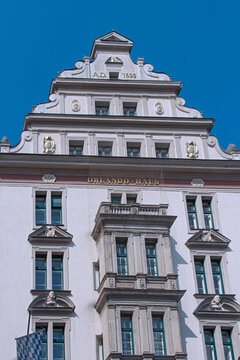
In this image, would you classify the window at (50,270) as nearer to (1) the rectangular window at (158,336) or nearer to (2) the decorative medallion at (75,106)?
(1) the rectangular window at (158,336)

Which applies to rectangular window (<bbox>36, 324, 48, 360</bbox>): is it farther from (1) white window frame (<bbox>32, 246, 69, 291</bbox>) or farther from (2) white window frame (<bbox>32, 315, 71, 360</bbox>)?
(1) white window frame (<bbox>32, 246, 69, 291</bbox>)

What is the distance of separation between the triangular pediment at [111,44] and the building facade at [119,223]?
1.03 ft

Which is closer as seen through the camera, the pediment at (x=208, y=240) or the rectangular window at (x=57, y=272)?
the rectangular window at (x=57, y=272)

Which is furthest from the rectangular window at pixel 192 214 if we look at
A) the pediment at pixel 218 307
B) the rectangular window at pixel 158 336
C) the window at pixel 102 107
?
the window at pixel 102 107

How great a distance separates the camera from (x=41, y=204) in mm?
48938

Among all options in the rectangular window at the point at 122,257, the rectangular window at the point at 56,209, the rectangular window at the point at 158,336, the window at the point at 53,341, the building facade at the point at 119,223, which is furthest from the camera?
the rectangular window at the point at 56,209

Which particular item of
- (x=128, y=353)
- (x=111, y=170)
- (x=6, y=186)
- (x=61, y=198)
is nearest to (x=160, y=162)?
(x=111, y=170)


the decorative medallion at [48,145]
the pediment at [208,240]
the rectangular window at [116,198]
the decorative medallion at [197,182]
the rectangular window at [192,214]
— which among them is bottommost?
the pediment at [208,240]

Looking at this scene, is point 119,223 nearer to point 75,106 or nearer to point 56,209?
point 56,209

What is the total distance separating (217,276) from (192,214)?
4369 millimetres

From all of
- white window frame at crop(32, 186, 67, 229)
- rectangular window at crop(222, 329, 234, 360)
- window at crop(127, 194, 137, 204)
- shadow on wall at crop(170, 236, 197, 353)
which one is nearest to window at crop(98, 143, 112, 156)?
window at crop(127, 194, 137, 204)

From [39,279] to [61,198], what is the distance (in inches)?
224

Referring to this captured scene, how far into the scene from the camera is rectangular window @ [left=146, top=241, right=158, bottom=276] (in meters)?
45.5

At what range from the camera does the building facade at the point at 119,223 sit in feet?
144
